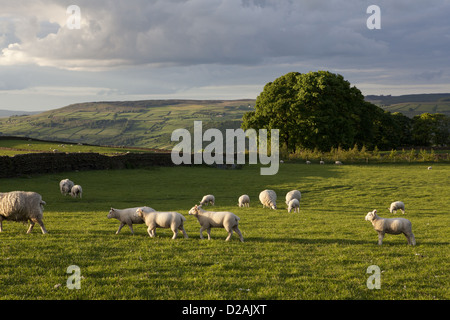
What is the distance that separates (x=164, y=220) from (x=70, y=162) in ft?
106

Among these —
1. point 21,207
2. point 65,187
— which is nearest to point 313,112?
point 65,187

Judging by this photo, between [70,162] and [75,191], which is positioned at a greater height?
[70,162]

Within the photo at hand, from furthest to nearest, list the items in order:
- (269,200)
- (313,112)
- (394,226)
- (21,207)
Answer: (313,112) < (269,200) < (21,207) < (394,226)

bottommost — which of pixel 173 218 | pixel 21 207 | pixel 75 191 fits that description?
pixel 75 191

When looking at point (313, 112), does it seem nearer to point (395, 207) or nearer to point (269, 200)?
point (395, 207)

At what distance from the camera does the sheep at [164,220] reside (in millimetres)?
14398

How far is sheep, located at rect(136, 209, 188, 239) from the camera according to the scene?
47.2 feet

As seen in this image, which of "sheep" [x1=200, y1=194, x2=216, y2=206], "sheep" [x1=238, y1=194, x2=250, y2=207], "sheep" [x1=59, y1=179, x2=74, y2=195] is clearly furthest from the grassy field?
"sheep" [x1=59, y1=179, x2=74, y2=195]

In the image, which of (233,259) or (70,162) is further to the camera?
(70,162)

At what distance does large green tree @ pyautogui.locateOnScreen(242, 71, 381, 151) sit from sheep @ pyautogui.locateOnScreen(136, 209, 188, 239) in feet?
158

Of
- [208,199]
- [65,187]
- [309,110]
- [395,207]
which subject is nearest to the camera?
[395,207]

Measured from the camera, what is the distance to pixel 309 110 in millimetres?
62406

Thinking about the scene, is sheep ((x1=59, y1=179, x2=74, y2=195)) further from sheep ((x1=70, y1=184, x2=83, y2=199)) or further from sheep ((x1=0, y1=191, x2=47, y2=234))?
sheep ((x1=0, y1=191, x2=47, y2=234))

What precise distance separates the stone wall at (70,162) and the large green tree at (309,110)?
20807 millimetres
